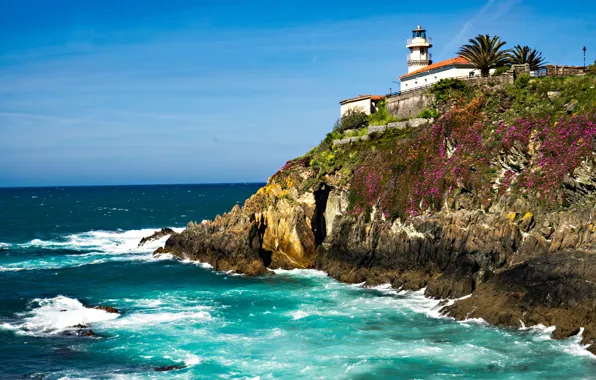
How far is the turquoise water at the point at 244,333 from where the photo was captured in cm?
2769

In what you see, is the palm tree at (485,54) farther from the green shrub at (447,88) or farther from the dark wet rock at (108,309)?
the dark wet rock at (108,309)

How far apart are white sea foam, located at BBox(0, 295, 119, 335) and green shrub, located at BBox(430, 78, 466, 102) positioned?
3154 centimetres

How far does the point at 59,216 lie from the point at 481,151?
89.0m

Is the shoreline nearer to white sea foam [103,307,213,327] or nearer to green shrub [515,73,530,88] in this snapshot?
white sea foam [103,307,213,327]

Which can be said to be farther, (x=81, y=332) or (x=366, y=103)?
(x=366, y=103)

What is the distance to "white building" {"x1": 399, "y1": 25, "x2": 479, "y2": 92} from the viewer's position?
5831 cm

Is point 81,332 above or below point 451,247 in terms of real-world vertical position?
below

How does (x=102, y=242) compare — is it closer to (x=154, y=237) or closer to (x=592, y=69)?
(x=154, y=237)

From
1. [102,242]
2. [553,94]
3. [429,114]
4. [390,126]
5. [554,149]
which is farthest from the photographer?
[102,242]

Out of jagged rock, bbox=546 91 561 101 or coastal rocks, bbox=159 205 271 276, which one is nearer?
jagged rock, bbox=546 91 561 101

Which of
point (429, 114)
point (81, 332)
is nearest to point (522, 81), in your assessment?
point (429, 114)

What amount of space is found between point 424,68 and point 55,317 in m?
42.1

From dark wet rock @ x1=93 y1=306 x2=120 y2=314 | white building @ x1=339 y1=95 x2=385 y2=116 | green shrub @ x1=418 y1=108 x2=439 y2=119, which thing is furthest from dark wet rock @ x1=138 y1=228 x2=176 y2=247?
green shrub @ x1=418 y1=108 x2=439 y2=119

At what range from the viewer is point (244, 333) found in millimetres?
33562
